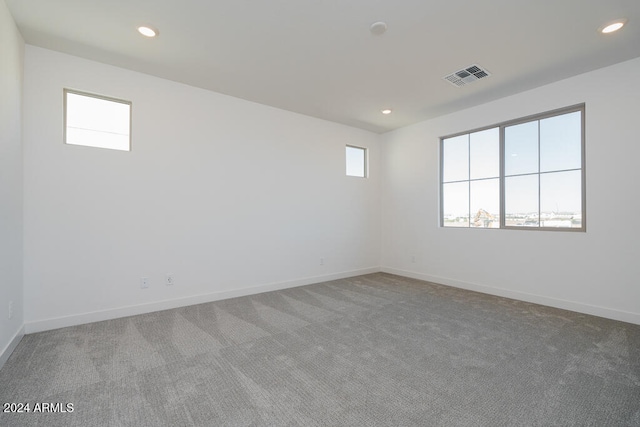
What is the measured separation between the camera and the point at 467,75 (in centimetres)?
340

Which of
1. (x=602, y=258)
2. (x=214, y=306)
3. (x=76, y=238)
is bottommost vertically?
(x=214, y=306)

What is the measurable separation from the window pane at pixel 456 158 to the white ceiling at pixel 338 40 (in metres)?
1.02

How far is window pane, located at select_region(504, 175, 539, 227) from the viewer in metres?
3.88

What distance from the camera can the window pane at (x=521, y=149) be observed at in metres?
3.90

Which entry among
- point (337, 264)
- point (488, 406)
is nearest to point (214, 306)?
point (337, 264)

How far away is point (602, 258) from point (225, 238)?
15.6 ft

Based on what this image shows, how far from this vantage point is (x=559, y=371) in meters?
2.10

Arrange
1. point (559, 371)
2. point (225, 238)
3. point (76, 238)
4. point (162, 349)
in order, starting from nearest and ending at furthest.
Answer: point (559, 371) < point (162, 349) < point (76, 238) < point (225, 238)

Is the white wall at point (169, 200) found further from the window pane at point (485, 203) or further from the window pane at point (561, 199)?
the window pane at point (561, 199)

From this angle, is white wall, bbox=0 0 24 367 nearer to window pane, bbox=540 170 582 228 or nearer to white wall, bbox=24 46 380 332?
white wall, bbox=24 46 380 332

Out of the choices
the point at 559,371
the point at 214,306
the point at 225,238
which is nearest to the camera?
the point at 559,371

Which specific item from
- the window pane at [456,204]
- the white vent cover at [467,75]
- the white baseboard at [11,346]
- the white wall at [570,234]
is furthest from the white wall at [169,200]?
the white vent cover at [467,75]

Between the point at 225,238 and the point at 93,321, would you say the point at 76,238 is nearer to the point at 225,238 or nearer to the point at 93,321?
the point at 93,321

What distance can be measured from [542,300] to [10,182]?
5960mm
